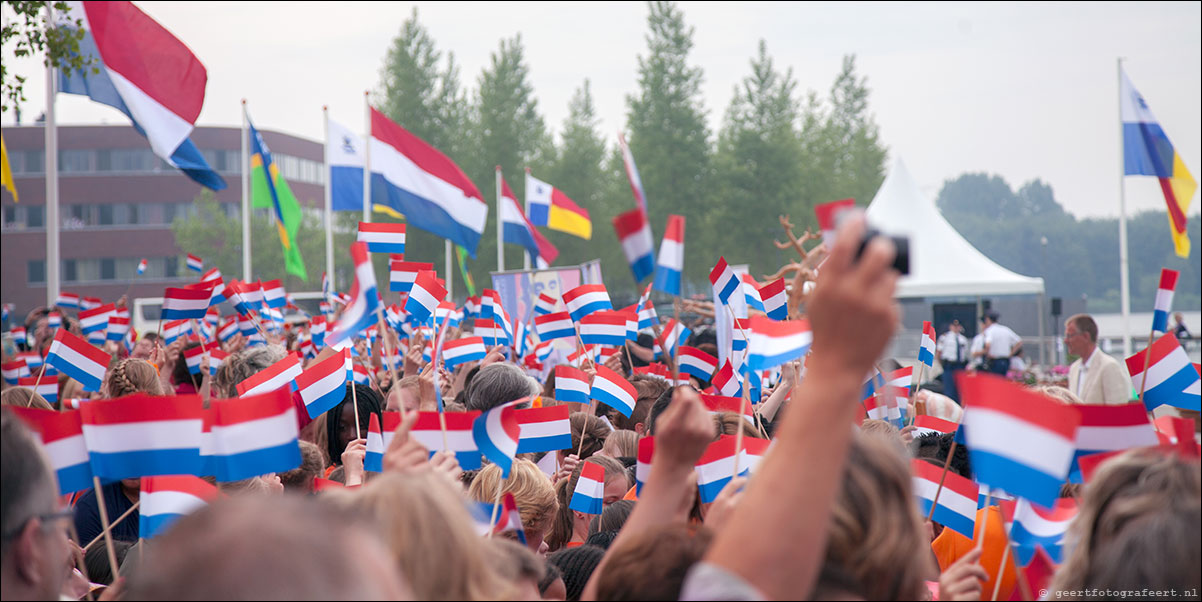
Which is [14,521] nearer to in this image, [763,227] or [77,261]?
[763,227]

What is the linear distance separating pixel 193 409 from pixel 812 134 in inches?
1999

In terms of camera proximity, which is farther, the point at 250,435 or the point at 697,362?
the point at 697,362

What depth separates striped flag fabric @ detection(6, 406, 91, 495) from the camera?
319cm

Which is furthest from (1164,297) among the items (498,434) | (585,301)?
(585,301)

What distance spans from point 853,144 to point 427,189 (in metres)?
41.7

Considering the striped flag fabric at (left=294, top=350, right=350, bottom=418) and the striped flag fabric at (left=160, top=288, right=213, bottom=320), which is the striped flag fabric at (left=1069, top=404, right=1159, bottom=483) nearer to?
the striped flag fabric at (left=294, top=350, right=350, bottom=418)

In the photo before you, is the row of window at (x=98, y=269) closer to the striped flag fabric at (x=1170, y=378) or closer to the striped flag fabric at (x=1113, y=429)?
the striped flag fabric at (x=1170, y=378)

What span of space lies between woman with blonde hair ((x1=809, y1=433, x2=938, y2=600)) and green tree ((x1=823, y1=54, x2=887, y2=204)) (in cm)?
4818

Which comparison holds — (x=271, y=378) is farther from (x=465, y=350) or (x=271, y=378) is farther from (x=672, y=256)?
(x=465, y=350)

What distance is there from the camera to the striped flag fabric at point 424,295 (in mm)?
6109

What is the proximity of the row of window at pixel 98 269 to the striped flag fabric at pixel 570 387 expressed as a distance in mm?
64927

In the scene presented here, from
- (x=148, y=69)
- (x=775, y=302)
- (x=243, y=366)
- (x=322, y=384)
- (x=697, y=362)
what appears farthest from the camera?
(x=148, y=69)

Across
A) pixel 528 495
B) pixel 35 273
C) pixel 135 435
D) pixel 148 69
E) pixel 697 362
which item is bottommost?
pixel 528 495

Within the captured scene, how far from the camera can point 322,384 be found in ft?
16.1
